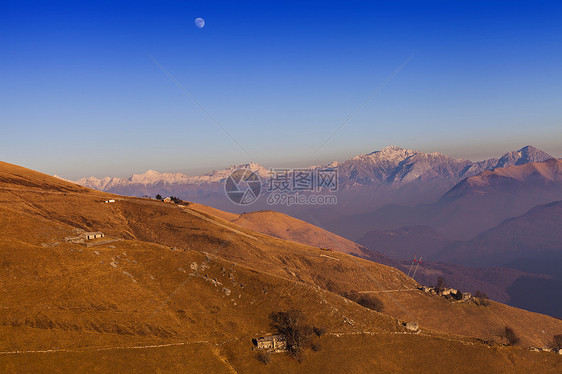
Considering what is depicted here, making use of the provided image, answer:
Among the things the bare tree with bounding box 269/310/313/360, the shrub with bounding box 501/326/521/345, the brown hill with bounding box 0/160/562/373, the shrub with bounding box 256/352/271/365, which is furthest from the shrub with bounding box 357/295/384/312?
the shrub with bounding box 256/352/271/365

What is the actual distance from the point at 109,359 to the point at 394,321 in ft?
230

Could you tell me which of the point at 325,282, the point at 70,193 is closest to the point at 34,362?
the point at 325,282

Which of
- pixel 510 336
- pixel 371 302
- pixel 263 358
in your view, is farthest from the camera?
pixel 371 302

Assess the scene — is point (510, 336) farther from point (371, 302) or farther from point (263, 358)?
point (263, 358)

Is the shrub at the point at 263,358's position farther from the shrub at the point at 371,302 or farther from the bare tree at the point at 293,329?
the shrub at the point at 371,302

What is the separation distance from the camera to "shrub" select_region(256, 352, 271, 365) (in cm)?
6769

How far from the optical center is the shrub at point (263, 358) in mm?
67688

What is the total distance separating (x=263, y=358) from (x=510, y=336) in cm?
10385

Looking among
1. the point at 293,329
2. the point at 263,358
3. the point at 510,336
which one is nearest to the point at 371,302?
the point at 510,336

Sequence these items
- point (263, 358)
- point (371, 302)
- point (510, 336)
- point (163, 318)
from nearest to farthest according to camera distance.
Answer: point (263, 358)
point (163, 318)
point (510, 336)
point (371, 302)

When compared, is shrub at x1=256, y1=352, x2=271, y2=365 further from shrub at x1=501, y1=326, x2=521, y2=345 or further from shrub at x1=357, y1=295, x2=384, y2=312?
shrub at x1=501, y1=326, x2=521, y2=345

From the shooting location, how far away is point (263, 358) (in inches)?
2682

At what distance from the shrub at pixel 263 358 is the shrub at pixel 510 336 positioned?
96.7 metres

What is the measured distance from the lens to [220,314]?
78062mm
